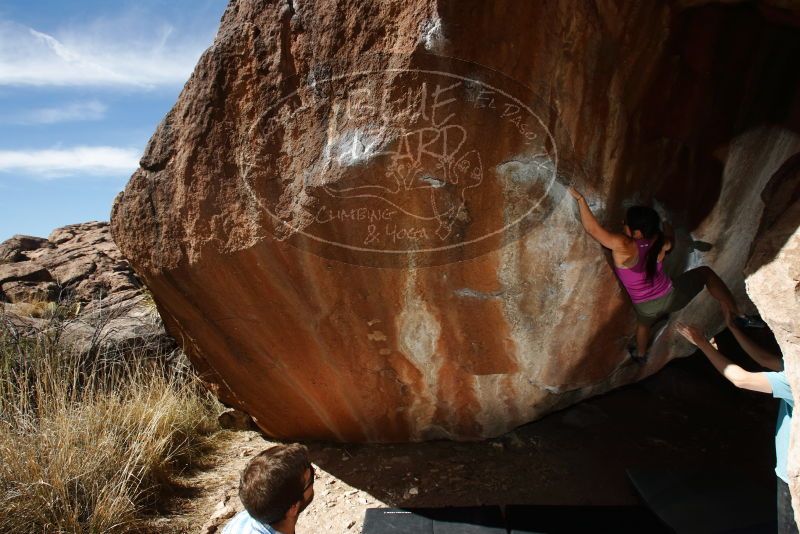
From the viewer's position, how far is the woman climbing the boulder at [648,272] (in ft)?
8.44

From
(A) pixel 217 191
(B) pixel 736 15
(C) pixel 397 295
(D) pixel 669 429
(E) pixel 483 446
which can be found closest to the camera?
(B) pixel 736 15

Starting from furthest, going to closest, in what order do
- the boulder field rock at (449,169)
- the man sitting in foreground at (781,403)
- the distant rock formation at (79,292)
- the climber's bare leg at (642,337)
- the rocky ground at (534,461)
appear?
the distant rock formation at (79,292) → the rocky ground at (534,461) → the climber's bare leg at (642,337) → the boulder field rock at (449,169) → the man sitting in foreground at (781,403)

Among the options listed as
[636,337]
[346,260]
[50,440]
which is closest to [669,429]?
[636,337]

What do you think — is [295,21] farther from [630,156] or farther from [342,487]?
[342,487]

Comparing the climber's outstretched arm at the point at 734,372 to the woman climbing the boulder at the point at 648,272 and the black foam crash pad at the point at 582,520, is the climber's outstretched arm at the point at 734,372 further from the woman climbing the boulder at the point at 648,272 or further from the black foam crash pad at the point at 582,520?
the black foam crash pad at the point at 582,520

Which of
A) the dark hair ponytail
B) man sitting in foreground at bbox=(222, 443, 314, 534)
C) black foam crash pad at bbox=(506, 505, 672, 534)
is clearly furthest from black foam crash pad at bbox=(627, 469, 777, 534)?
man sitting in foreground at bbox=(222, 443, 314, 534)

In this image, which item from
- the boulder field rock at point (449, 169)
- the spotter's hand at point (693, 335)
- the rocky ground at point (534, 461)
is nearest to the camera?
the boulder field rock at point (449, 169)

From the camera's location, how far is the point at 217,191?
266cm

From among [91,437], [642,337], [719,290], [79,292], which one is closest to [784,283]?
[719,290]

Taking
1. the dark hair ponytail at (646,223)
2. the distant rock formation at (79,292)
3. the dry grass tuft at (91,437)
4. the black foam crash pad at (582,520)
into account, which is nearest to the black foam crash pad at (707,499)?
the black foam crash pad at (582,520)

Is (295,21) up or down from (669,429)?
up

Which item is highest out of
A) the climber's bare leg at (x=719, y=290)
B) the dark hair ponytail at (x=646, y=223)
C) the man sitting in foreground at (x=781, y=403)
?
the dark hair ponytail at (x=646, y=223)

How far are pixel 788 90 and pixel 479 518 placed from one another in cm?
246

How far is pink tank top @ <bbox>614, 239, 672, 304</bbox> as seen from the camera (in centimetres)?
271
